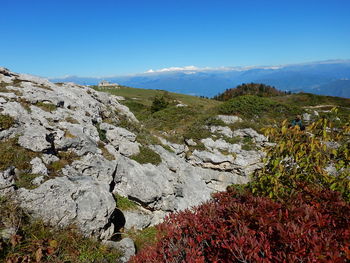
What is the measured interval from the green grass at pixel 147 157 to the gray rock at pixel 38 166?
5775 millimetres

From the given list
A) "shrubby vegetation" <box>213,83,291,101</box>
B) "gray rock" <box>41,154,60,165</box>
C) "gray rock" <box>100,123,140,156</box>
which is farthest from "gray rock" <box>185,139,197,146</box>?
"shrubby vegetation" <box>213,83,291,101</box>

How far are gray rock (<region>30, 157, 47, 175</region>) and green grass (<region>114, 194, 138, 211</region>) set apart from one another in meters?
3.89

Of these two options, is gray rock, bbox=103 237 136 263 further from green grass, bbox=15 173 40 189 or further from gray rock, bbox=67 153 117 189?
green grass, bbox=15 173 40 189

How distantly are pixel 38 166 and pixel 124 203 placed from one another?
4.55 m

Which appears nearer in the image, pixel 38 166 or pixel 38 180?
pixel 38 180

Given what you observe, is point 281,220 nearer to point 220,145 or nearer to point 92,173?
point 92,173

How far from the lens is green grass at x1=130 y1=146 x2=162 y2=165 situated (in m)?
14.6

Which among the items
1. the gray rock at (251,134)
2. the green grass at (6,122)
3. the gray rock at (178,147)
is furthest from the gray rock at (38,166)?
the gray rock at (251,134)

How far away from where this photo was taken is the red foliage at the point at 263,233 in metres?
3.24

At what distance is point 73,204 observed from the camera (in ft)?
28.0

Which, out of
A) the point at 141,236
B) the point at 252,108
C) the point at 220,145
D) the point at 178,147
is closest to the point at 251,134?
the point at 220,145

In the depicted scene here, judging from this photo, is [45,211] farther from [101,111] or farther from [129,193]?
[101,111]

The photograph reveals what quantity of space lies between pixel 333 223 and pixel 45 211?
28.4 ft

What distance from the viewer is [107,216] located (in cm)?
904
